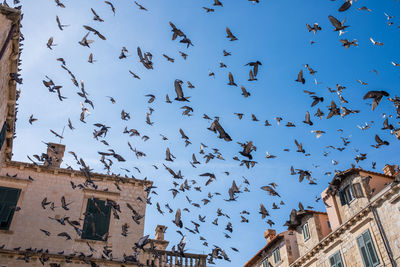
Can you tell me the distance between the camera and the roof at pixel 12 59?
1102 cm

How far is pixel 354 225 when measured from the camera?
19266mm

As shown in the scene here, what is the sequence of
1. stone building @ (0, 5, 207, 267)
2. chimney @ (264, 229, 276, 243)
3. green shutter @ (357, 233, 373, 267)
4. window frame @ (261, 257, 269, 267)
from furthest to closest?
chimney @ (264, 229, 276, 243)
window frame @ (261, 257, 269, 267)
green shutter @ (357, 233, 373, 267)
stone building @ (0, 5, 207, 267)

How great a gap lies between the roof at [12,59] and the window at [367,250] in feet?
56.1

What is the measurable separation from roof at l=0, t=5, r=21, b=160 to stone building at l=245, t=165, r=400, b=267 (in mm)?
13263

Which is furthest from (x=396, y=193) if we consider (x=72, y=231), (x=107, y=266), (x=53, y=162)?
(x=53, y=162)

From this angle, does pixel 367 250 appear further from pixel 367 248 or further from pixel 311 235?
pixel 311 235

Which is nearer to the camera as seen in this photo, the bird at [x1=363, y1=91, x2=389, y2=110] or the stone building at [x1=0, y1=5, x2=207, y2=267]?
the bird at [x1=363, y1=91, x2=389, y2=110]

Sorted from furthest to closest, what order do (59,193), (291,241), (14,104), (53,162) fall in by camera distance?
1. (291,241)
2. (53,162)
3. (59,193)
4. (14,104)

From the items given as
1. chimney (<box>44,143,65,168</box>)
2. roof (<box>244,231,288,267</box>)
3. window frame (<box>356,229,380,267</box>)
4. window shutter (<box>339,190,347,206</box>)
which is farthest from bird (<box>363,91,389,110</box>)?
roof (<box>244,231,288,267</box>)

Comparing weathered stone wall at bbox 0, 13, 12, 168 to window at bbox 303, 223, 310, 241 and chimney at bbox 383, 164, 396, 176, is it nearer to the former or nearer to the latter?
window at bbox 303, 223, 310, 241

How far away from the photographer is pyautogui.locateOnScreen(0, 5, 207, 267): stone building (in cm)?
1475

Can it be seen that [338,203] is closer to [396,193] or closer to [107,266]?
[396,193]

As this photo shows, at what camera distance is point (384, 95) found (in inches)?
362

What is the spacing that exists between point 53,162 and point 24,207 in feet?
9.72
